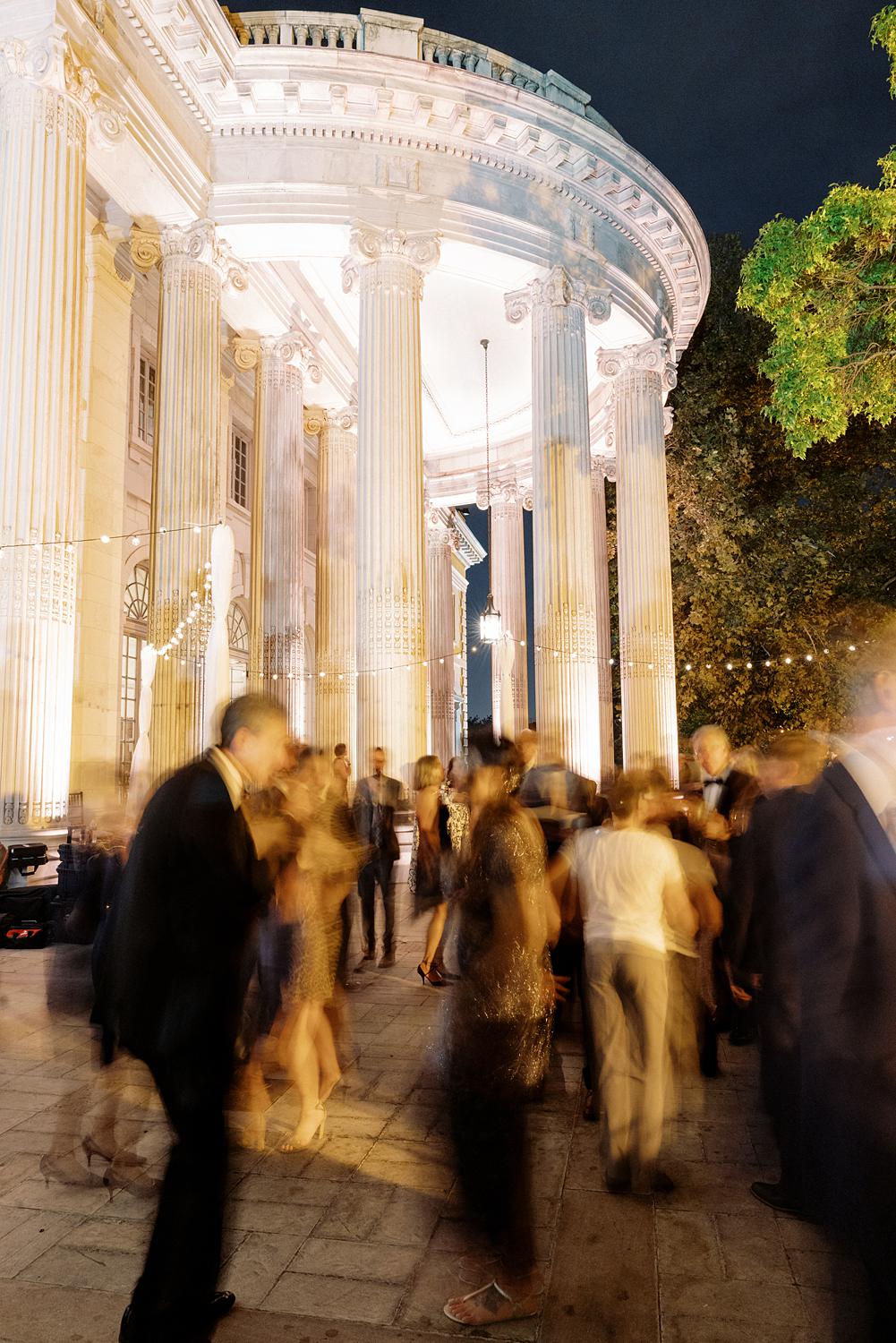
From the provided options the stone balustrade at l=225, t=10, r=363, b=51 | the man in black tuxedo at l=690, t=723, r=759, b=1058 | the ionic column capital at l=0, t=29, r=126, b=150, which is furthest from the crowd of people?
the stone balustrade at l=225, t=10, r=363, b=51

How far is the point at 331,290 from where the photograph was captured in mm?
18141

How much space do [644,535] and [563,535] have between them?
378 centimetres

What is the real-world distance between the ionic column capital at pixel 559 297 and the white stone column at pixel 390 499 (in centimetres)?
246

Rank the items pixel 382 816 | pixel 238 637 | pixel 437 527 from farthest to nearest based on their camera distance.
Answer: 1. pixel 437 527
2. pixel 238 637
3. pixel 382 816

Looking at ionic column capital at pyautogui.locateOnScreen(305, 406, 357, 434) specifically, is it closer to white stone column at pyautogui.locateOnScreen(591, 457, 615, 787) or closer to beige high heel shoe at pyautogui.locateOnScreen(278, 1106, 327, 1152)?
white stone column at pyautogui.locateOnScreen(591, 457, 615, 787)

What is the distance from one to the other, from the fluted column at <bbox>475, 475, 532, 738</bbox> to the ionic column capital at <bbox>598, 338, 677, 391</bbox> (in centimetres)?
700

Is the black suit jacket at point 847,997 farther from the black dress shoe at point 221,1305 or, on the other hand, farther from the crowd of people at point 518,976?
the black dress shoe at point 221,1305

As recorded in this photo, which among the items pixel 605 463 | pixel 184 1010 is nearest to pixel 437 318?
pixel 605 463

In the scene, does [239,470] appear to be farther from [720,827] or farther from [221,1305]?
[221,1305]

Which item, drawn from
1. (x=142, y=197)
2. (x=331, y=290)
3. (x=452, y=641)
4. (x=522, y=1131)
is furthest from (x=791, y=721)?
(x=522, y=1131)

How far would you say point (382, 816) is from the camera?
8711 millimetres

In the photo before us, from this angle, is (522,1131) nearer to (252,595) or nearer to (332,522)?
(252,595)

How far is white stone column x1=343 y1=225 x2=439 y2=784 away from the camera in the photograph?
546 inches

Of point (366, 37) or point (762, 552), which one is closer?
point (366, 37)
